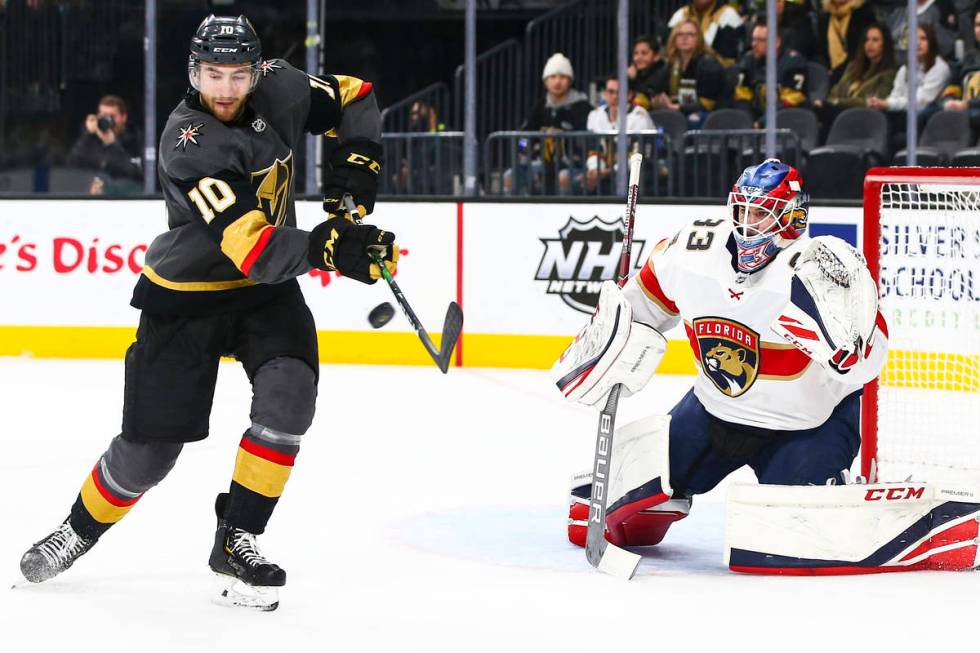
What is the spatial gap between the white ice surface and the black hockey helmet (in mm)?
1007

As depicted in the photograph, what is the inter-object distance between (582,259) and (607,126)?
85 centimetres

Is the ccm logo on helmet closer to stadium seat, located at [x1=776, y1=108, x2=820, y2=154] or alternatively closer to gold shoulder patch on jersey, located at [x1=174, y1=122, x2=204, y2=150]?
gold shoulder patch on jersey, located at [x1=174, y1=122, x2=204, y2=150]

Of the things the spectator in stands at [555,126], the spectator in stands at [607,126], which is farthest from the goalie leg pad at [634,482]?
the spectator in stands at [555,126]

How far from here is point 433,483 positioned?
432cm

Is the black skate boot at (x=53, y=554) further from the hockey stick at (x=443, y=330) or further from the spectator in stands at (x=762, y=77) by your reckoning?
the spectator in stands at (x=762, y=77)

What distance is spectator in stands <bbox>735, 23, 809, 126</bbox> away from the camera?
7629mm

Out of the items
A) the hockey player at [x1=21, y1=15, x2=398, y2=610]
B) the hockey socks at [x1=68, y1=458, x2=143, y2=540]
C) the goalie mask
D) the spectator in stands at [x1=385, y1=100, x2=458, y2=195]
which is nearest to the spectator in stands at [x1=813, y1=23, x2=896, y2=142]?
the spectator in stands at [x1=385, y1=100, x2=458, y2=195]

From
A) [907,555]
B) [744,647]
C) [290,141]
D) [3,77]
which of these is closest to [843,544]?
[907,555]

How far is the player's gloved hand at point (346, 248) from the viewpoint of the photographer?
2695 millimetres

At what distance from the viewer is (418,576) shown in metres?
3.20

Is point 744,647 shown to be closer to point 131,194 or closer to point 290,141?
point 290,141

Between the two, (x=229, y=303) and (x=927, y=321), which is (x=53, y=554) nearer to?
(x=229, y=303)

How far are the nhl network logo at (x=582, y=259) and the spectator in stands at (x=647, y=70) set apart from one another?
115 cm

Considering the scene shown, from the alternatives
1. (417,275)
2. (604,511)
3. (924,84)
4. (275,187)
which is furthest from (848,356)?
(924,84)
